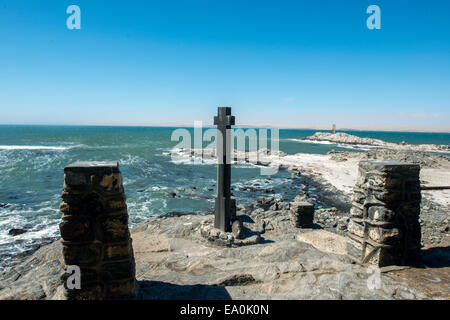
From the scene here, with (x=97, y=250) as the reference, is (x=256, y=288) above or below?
below

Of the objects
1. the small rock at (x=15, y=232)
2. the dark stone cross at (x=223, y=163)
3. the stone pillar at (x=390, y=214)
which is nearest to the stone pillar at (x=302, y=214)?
the dark stone cross at (x=223, y=163)

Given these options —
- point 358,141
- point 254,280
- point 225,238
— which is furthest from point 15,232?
point 358,141

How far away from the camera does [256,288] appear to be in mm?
4633

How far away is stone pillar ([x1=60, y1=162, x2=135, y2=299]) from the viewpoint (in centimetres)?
336

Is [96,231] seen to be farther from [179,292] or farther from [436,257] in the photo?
[436,257]

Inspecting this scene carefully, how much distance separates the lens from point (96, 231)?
3506mm

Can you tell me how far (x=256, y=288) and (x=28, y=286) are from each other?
364cm

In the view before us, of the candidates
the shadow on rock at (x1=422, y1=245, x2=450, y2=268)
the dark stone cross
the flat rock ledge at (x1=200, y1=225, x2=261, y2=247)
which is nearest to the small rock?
the flat rock ledge at (x1=200, y1=225, x2=261, y2=247)

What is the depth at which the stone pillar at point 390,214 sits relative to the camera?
4906 mm

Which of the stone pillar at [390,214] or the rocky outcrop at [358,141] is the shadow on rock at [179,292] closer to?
the stone pillar at [390,214]

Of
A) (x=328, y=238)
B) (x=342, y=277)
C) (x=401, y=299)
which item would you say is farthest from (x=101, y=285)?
(x=328, y=238)

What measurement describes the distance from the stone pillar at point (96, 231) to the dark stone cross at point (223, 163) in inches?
234
